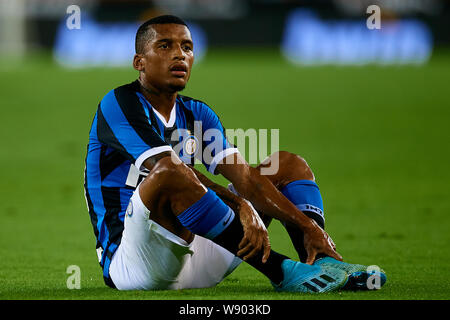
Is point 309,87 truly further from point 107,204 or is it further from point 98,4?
point 107,204

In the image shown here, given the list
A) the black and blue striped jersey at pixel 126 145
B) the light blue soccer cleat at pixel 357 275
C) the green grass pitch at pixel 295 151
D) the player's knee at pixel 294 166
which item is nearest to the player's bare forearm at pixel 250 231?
the green grass pitch at pixel 295 151

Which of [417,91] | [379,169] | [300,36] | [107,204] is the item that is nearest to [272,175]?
[107,204]

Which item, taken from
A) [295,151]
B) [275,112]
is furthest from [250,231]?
[275,112]

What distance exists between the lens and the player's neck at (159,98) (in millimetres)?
4891

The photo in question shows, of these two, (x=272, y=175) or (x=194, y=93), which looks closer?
(x=272, y=175)

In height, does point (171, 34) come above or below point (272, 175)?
above

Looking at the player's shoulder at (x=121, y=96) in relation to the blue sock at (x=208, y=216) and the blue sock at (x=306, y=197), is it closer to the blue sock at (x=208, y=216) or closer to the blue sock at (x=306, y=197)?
the blue sock at (x=208, y=216)

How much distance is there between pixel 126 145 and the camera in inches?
179

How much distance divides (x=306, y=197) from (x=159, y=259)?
36.6 inches

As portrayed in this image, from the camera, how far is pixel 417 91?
18.8 metres

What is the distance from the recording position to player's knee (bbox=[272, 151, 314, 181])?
4.96 metres

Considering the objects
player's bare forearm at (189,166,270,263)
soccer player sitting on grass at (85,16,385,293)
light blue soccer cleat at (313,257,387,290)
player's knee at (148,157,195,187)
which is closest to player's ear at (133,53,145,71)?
soccer player sitting on grass at (85,16,385,293)

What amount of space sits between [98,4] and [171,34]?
928 inches

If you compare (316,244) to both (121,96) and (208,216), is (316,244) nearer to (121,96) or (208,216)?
(208,216)
